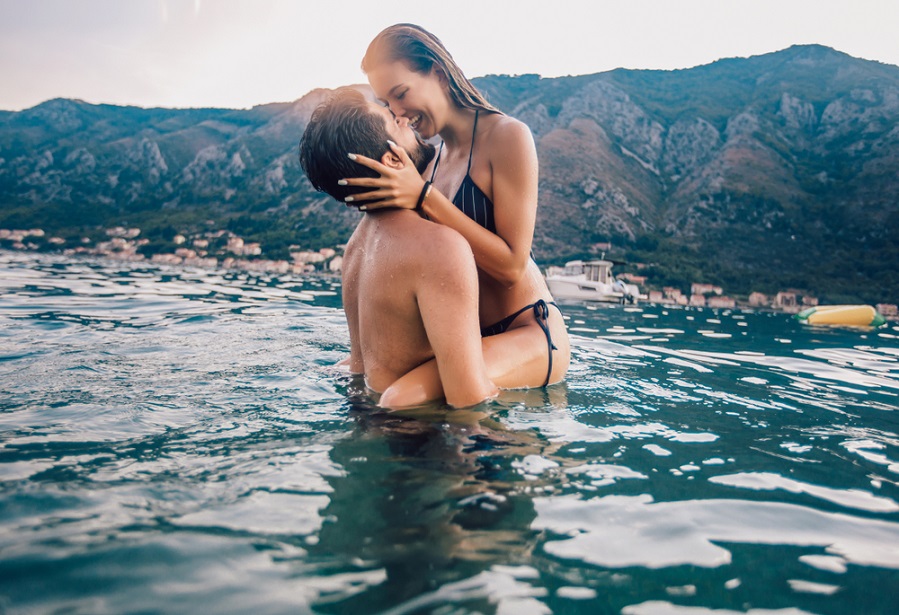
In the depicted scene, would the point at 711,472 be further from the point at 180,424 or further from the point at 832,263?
the point at 832,263

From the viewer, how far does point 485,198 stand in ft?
11.7

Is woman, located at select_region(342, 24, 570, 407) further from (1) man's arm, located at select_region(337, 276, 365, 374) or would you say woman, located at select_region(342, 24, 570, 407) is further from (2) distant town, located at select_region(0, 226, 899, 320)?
(2) distant town, located at select_region(0, 226, 899, 320)

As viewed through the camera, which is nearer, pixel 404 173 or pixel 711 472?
pixel 711 472

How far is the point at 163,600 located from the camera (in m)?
1.25

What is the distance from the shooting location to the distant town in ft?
105

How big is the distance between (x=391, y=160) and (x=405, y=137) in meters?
0.28

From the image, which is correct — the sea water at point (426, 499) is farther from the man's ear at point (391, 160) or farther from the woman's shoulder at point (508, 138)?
the woman's shoulder at point (508, 138)

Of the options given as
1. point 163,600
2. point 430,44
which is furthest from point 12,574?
point 430,44

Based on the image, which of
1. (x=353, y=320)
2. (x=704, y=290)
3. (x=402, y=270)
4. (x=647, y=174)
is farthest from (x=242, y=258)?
(x=647, y=174)

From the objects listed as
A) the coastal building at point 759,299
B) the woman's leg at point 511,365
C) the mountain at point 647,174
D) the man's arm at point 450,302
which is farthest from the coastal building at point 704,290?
the man's arm at point 450,302

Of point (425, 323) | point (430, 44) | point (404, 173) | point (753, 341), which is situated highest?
point (430, 44)

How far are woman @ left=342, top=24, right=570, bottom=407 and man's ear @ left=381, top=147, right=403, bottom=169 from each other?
0.33ft

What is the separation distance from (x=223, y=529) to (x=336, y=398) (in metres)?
1.68

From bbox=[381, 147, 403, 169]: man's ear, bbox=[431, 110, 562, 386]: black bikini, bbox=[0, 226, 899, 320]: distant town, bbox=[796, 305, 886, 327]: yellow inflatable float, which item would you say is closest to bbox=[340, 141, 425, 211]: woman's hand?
bbox=[381, 147, 403, 169]: man's ear
